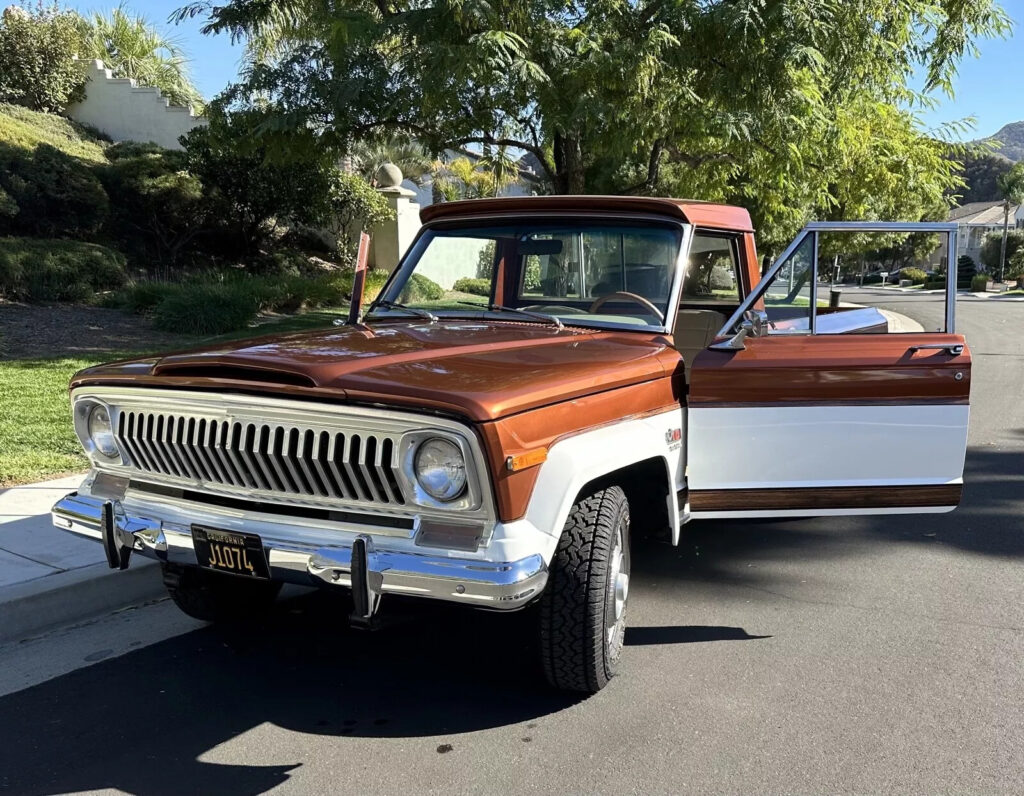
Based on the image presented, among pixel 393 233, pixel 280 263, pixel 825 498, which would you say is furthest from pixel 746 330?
pixel 393 233

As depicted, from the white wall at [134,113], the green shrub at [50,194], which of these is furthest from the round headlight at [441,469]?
the white wall at [134,113]

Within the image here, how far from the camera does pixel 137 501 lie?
3520 millimetres

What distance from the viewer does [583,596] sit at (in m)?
3.27

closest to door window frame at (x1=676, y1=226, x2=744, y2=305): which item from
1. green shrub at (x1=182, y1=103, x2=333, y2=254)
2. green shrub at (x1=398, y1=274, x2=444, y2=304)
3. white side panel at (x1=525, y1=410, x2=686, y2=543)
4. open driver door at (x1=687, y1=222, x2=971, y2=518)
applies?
open driver door at (x1=687, y1=222, x2=971, y2=518)

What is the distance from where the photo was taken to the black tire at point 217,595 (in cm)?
412

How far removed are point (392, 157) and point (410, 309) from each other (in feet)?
98.8

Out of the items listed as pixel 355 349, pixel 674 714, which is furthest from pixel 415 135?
pixel 674 714

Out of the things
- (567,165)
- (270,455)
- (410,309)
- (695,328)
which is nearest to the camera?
(270,455)

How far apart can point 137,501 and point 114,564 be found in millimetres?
247

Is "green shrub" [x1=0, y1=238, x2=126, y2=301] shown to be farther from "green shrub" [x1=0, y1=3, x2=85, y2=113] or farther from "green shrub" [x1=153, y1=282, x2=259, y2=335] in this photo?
"green shrub" [x1=0, y1=3, x2=85, y2=113]

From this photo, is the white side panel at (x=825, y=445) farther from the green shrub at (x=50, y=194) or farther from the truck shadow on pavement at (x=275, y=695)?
the green shrub at (x=50, y=194)

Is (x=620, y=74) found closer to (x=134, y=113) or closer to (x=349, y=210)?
(x=349, y=210)

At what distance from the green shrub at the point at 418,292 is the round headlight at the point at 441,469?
2060mm

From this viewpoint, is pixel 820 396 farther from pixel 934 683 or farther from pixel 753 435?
pixel 934 683
